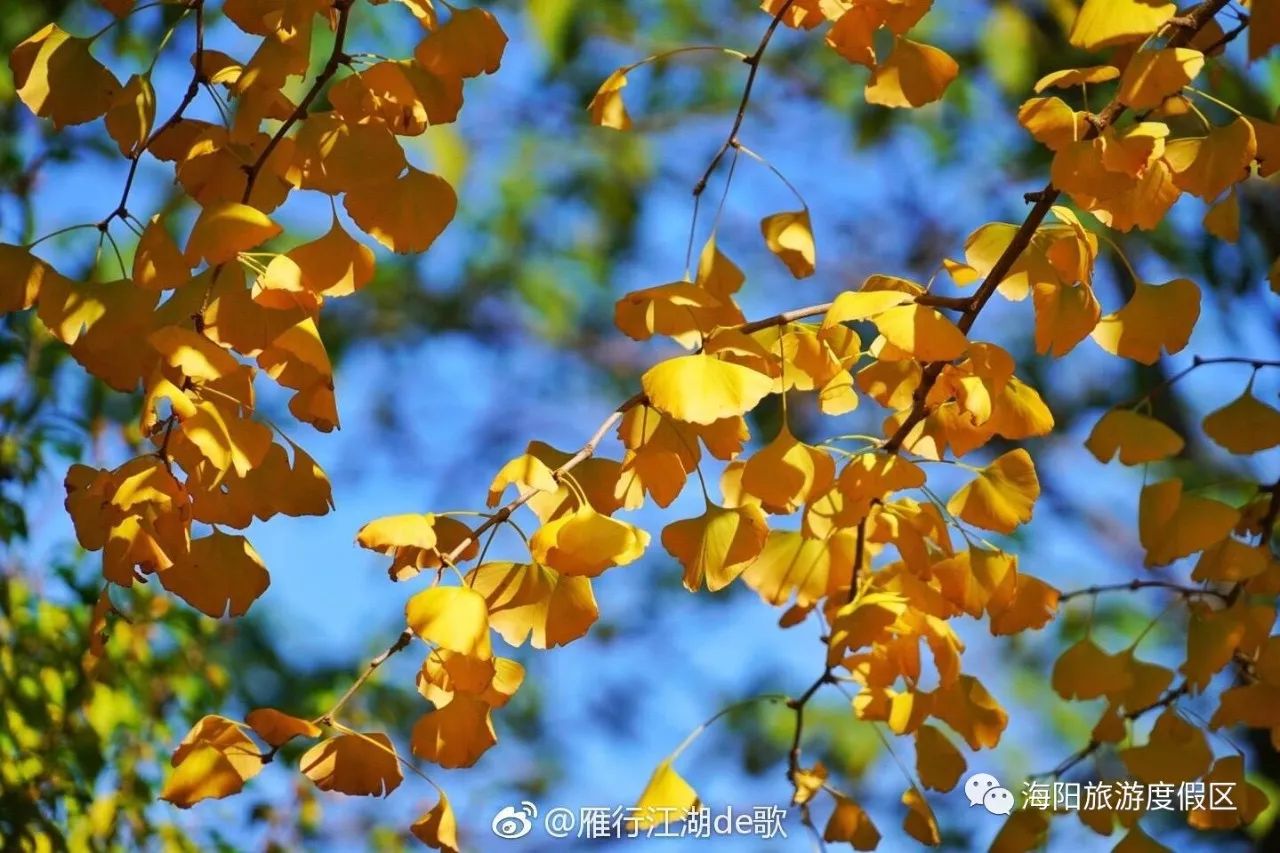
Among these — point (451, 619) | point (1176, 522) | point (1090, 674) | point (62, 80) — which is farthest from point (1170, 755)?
point (62, 80)

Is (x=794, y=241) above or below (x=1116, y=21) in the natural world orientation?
Answer: above

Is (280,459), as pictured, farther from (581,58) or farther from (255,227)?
(581,58)

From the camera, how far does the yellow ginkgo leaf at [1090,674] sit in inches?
38.6

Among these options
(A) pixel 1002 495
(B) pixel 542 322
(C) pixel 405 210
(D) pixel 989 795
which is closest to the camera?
(C) pixel 405 210

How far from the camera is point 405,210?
77cm

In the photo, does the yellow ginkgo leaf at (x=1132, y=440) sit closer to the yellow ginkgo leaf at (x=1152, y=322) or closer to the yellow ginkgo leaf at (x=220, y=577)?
the yellow ginkgo leaf at (x=1152, y=322)

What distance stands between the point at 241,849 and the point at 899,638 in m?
0.81

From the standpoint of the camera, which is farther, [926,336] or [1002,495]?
[1002,495]

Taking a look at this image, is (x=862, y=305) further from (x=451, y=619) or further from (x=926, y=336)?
(x=451, y=619)

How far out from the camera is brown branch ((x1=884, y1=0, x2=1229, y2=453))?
75cm

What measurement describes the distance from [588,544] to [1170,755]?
47cm

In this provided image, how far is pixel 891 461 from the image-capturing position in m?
0.79

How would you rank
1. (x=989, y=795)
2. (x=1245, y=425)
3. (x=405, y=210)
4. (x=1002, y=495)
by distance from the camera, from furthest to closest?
(x=989, y=795) < (x=1245, y=425) < (x=1002, y=495) < (x=405, y=210)

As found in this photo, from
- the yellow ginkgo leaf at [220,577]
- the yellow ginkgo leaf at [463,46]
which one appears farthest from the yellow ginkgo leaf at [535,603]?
the yellow ginkgo leaf at [463,46]
